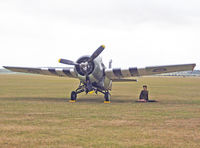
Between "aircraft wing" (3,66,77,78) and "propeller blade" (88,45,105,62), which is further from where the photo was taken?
"aircraft wing" (3,66,77,78)

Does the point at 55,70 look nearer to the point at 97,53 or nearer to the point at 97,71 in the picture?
the point at 97,71

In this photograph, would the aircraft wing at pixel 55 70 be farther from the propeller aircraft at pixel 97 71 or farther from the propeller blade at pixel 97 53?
the propeller blade at pixel 97 53

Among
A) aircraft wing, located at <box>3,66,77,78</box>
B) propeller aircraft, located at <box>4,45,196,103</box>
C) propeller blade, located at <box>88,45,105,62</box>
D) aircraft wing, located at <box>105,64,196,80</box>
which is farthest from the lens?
aircraft wing, located at <box>3,66,77,78</box>

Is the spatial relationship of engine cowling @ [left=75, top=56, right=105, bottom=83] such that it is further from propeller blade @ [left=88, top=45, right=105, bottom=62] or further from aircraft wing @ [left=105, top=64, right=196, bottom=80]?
aircraft wing @ [left=105, top=64, right=196, bottom=80]

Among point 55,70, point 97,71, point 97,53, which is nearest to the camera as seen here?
point 97,53

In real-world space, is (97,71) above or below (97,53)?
below

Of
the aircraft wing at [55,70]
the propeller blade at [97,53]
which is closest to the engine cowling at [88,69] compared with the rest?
the propeller blade at [97,53]

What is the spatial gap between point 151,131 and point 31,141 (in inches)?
134

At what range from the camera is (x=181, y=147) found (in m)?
6.66

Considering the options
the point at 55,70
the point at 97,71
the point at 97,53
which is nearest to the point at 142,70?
the point at 97,71

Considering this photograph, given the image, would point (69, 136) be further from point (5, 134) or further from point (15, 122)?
point (15, 122)

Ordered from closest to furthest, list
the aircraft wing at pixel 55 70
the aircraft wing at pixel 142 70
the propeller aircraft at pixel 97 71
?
the propeller aircraft at pixel 97 71 → the aircraft wing at pixel 142 70 → the aircraft wing at pixel 55 70

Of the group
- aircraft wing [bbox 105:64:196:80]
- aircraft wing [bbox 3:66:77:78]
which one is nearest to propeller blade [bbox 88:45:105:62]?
aircraft wing [bbox 105:64:196:80]

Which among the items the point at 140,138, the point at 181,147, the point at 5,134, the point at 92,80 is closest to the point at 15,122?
the point at 5,134
